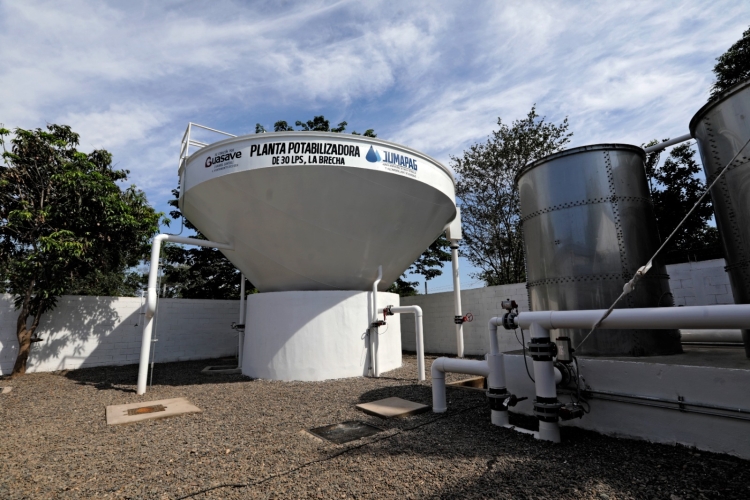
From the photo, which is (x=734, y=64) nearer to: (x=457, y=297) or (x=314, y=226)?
(x=457, y=297)

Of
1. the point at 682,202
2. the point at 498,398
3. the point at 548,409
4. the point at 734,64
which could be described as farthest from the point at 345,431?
the point at 734,64

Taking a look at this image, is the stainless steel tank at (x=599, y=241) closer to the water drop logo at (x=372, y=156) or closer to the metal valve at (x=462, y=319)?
the water drop logo at (x=372, y=156)

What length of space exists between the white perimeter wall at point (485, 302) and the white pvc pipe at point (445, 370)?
5346 millimetres

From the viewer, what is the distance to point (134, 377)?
27.7ft

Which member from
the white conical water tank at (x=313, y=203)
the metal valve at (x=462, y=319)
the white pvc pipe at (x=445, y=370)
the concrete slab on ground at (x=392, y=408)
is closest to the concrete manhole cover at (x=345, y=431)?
the concrete slab on ground at (x=392, y=408)

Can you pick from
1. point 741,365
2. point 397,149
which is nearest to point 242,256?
point 397,149

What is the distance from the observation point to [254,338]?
26.1 ft

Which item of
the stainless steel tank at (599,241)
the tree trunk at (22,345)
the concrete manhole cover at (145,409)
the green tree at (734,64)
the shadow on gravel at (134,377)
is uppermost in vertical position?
the green tree at (734,64)

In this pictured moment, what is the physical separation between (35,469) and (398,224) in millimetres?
6094

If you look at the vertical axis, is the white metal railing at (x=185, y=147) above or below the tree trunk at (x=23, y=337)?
above

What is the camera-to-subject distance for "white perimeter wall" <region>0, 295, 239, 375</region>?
9019 millimetres

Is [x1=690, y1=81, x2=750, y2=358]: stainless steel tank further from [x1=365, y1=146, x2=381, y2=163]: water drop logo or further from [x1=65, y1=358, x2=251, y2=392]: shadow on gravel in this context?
[x1=65, y1=358, x2=251, y2=392]: shadow on gravel

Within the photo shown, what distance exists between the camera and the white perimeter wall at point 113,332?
9019mm

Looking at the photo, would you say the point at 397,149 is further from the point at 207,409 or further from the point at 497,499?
the point at 497,499
